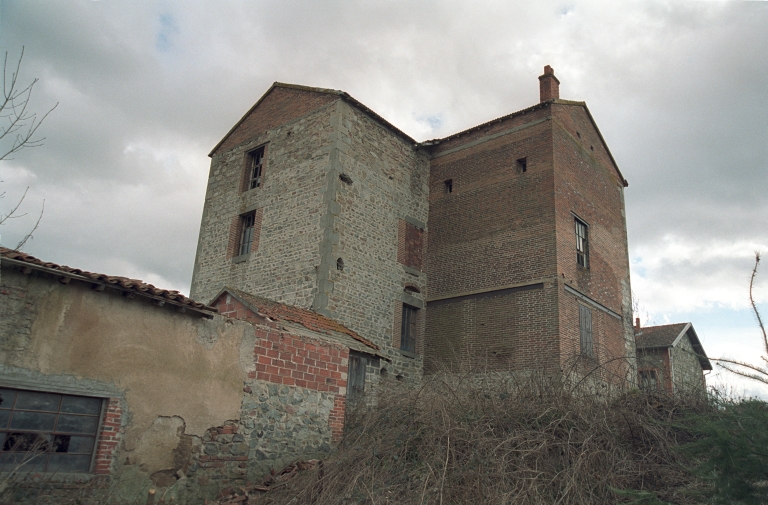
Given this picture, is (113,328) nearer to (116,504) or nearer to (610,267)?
(116,504)

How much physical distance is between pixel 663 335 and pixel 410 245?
1524 cm

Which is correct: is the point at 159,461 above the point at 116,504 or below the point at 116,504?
above

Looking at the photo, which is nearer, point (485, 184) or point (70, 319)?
point (70, 319)

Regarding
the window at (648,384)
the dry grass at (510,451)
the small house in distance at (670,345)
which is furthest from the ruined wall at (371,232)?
the small house in distance at (670,345)

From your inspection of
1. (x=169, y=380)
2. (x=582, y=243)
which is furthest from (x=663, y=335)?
(x=169, y=380)

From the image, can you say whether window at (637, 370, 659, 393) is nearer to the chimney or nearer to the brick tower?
the brick tower

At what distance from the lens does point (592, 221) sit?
1828 cm

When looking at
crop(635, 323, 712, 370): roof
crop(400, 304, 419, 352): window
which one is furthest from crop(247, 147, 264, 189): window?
crop(635, 323, 712, 370): roof

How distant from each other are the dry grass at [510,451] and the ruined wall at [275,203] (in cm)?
708

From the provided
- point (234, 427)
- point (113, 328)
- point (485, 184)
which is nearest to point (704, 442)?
point (234, 427)

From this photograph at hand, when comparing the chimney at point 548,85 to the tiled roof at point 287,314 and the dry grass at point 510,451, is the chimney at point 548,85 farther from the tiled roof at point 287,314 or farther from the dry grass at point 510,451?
the dry grass at point 510,451

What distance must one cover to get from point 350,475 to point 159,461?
2528 mm

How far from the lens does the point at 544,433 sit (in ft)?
25.2

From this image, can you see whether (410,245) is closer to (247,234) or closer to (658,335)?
(247,234)
